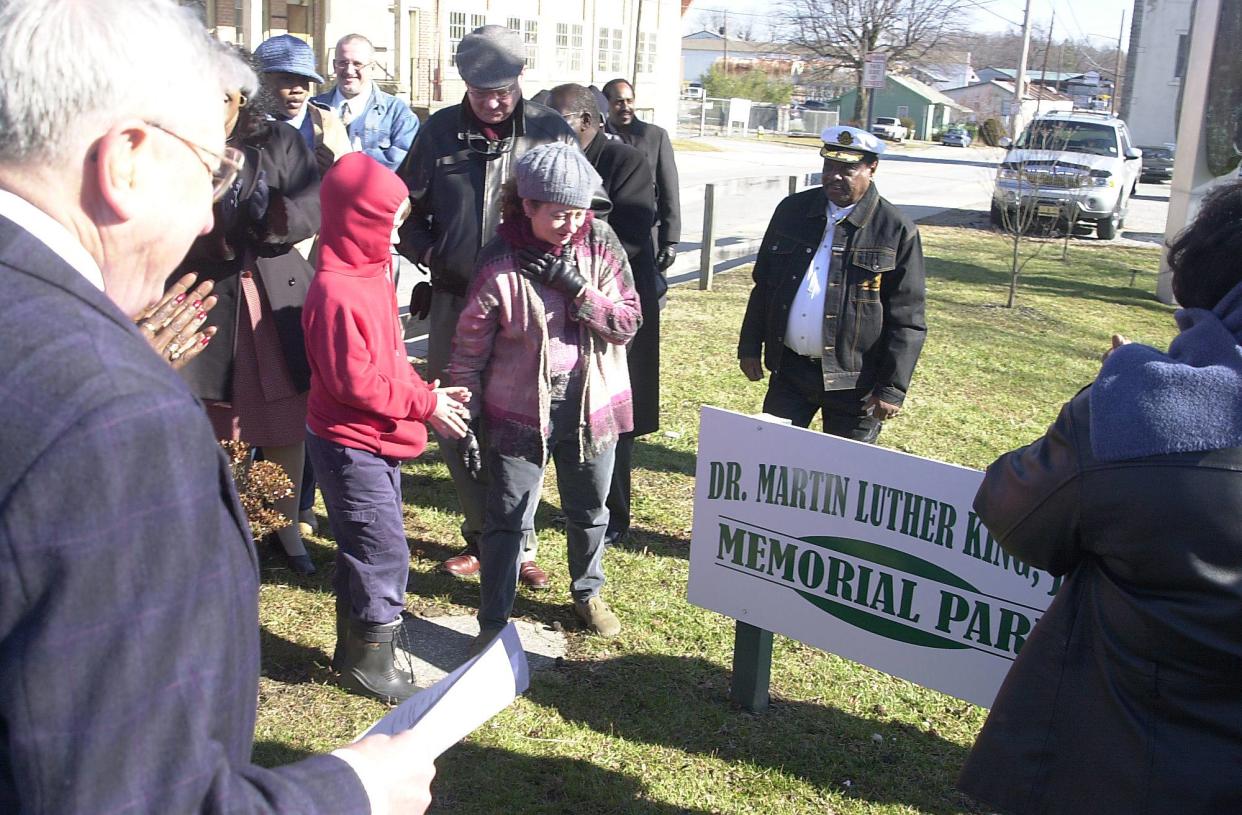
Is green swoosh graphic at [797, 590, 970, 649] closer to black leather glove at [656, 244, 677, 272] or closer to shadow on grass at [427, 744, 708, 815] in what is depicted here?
shadow on grass at [427, 744, 708, 815]

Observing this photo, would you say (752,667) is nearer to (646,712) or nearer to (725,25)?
(646,712)

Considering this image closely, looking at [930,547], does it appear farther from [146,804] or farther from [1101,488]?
[146,804]

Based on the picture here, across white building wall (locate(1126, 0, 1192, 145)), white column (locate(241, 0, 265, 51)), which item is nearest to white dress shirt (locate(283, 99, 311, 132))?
white column (locate(241, 0, 265, 51))

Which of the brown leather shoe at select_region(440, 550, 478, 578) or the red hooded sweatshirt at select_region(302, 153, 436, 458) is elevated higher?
the red hooded sweatshirt at select_region(302, 153, 436, 458)

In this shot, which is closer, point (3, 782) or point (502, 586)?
point (3, 782)

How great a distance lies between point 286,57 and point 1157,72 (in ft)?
161

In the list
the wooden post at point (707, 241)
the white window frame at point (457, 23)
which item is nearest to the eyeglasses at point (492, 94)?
the wooden post at point (707, 241)

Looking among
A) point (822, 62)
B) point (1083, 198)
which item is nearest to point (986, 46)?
point (822, 62)

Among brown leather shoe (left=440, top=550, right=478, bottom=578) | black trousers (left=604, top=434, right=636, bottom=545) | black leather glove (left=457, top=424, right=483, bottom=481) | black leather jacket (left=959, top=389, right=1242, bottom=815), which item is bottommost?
brown leather shoe (left=440, top=550, right=478, bottom=578)

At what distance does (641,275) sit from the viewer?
16.9 ft

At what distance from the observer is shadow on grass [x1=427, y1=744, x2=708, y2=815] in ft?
10.9

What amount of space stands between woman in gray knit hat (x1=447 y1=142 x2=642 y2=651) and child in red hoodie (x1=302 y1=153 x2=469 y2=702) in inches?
8.0

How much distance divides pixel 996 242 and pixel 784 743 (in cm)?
1541

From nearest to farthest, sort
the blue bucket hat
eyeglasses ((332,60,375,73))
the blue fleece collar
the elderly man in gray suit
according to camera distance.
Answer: the elderly man in gray suit → the blue fleece collar → the blue bucket hat → eyeglasses ((332,60,375,73))
